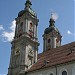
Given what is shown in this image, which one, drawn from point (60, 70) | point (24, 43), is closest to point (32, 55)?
point (24, 43)

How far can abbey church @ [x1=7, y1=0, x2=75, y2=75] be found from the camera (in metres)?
39.3

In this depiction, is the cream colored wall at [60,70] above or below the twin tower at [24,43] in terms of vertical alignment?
below

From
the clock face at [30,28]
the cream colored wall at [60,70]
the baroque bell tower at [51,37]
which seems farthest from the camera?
the baroque bell tower at [51,37]

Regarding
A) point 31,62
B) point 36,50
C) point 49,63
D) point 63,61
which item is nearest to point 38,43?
point 36,50

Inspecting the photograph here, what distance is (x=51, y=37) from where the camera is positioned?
5956cm

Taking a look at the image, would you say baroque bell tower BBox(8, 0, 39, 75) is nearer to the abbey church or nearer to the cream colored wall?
the abbey church

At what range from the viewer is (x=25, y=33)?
48312 millimetres

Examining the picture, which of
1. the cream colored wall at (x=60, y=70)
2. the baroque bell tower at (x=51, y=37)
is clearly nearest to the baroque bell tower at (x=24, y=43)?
the cream colored wall at (x=60, y=70)

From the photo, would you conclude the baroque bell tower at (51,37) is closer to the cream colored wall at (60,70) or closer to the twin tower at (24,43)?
the twin tower at (24,43)

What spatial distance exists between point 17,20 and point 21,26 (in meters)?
2.10

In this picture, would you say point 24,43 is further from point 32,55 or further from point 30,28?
point 30,28

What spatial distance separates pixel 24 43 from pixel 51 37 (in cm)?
1414

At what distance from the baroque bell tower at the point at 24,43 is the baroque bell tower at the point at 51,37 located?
8.78 meters

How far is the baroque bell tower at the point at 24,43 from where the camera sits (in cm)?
4577
